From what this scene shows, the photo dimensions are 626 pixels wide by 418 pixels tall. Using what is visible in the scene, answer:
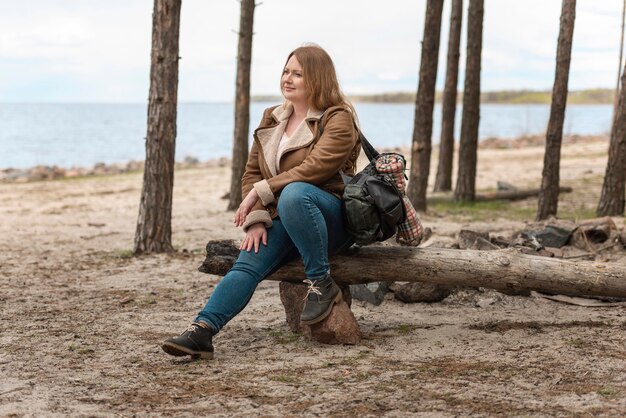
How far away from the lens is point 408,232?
19.0 feet

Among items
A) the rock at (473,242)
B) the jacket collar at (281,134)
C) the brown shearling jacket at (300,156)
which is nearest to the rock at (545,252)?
the rock at (473,242)

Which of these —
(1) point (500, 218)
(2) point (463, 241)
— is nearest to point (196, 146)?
(1) point (500, 218)

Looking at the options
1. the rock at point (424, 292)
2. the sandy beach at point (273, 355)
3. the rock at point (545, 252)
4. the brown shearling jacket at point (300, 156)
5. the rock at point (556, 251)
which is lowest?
the sandy beach at point (273, 355)

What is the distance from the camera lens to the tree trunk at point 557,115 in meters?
11.5

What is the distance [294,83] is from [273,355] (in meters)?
1.74

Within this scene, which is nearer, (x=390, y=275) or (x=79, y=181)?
(x=390, y=275)

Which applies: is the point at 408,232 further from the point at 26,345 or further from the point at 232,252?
the point at 26,345

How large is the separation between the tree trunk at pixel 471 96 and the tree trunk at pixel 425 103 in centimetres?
123

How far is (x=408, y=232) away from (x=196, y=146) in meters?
48.0

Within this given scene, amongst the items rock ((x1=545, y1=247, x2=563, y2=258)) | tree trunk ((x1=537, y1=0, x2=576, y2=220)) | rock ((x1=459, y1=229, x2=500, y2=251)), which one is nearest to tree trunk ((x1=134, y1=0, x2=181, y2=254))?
rock ((x1=459, y1=229, x2=500, y2=251))

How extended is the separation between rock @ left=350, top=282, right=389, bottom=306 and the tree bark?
111 cm

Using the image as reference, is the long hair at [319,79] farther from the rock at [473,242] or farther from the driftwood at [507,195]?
the driftwood at [507,195]

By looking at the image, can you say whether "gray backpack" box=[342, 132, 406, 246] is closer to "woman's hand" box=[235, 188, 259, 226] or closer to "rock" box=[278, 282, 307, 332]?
"woman's hand" box=[235, 188, 259, 226]

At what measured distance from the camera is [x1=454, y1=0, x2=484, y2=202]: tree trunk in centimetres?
1447
